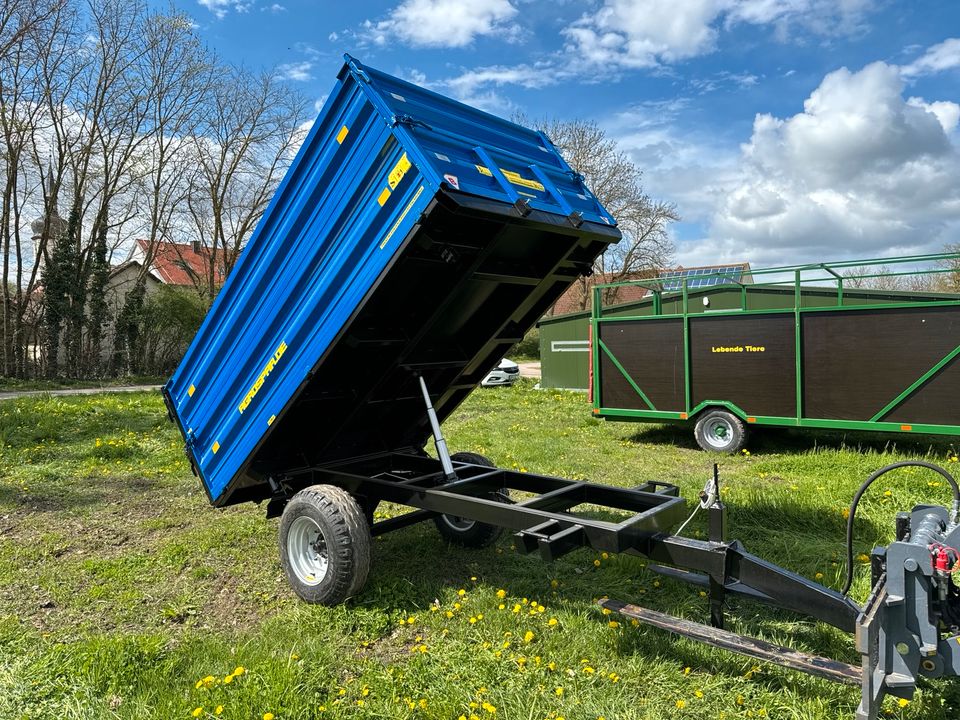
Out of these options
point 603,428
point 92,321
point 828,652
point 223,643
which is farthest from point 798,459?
point 92,321

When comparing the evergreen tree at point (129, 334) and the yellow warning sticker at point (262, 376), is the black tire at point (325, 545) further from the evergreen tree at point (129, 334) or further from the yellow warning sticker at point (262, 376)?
the evergreen tree at point (129, 334)

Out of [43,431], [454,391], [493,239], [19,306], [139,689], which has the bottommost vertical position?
[139,689]

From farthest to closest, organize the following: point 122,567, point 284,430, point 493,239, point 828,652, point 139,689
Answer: point 122,567 → point 284,430 → point 493,239 → point 828,652 → point 139,689

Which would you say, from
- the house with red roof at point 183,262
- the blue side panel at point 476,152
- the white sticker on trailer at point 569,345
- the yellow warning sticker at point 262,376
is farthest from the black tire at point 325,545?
the house with red roof at point 183,262

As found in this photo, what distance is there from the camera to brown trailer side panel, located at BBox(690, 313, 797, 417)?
29.3ft

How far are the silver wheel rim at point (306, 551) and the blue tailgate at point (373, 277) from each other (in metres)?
0.57

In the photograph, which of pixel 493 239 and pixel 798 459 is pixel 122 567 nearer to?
pixel 493 239

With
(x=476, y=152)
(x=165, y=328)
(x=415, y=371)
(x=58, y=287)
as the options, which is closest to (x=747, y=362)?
(x=415, y=371)

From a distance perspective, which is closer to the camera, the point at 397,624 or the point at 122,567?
the point at 397,624

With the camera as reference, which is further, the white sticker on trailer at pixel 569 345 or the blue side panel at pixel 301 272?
the white sticker on trailer at pixel 569 345

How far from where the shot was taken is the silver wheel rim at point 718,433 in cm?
955

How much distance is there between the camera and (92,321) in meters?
24.0

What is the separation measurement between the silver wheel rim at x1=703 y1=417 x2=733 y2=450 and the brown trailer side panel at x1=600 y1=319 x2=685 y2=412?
1.56 feet

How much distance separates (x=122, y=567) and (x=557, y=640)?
3340 millimetres
